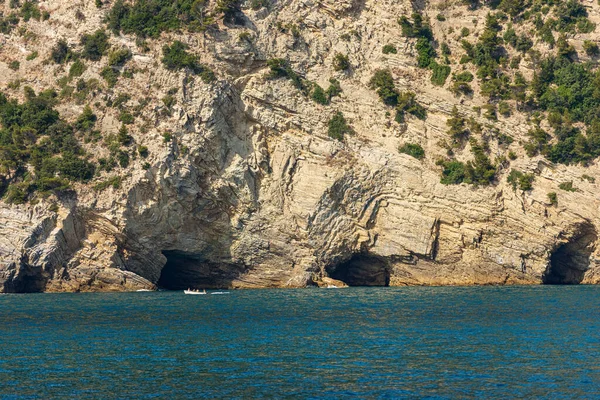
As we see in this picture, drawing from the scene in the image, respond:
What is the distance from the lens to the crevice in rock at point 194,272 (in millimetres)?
64500

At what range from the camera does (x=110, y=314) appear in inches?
1729

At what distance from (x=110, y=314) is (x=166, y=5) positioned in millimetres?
35919

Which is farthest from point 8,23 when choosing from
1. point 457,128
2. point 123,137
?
point 457,128

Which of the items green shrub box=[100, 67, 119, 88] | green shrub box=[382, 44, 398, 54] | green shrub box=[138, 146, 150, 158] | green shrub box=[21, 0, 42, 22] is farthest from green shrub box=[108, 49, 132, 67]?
green shrub box=[382, 44, 398, 54]

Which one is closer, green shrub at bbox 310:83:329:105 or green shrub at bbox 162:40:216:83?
green shrub at bbox 162:40:216:83

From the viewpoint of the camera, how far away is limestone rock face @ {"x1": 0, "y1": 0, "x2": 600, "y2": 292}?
60125mm

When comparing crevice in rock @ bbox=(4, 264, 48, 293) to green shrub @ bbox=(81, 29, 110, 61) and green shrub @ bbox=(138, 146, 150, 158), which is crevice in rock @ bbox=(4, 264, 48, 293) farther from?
green shrub @ bbox=(81, 29, 110, 61)

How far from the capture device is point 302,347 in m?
33.3

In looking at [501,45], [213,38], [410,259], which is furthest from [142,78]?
[501,45]

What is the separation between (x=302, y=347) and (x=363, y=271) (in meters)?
34.7

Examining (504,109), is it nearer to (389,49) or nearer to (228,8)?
(389,49)

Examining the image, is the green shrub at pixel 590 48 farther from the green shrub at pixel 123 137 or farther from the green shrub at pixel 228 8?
the green shrub at pixel 123 137

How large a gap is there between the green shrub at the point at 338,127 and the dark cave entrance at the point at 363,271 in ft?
32.4

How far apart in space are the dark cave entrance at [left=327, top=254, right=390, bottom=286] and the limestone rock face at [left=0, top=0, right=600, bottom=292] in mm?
168
